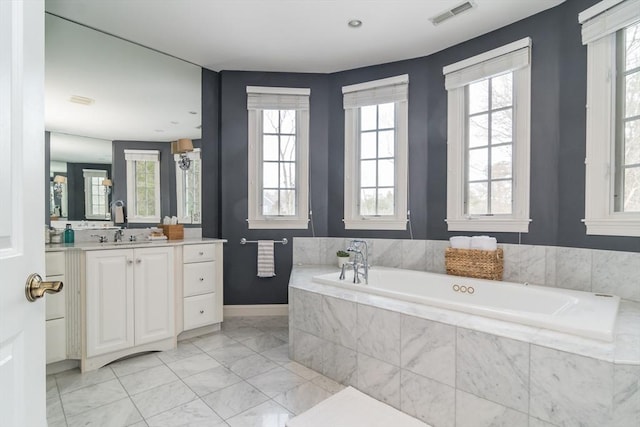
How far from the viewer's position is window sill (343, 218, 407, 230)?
329 cm

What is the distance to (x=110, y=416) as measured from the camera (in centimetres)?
185

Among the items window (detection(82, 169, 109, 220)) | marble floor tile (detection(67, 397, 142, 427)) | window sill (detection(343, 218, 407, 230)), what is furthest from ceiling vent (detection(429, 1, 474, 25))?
marble floor tile (detection(67, 397, 142, 427))

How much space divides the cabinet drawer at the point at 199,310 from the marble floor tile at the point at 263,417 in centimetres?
123

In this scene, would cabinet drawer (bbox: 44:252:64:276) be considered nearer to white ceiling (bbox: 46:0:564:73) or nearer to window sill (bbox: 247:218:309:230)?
window sill (bbox: 247:218:309:230)

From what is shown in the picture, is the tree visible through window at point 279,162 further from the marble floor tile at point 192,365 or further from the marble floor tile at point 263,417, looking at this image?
the marble floor tile at point 263,417

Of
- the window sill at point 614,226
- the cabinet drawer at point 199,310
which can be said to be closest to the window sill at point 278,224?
the cabinet drawer at point 199,310

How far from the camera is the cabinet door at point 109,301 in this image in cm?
232

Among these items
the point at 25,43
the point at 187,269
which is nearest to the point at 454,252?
the point at 187,269

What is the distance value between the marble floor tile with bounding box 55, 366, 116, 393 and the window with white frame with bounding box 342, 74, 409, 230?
2.37 meters

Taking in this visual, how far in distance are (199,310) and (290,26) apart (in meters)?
2.55

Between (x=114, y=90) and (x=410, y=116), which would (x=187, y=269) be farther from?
(x=410, y=116)

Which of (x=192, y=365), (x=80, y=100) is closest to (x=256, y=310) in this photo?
(x=192, y=365)

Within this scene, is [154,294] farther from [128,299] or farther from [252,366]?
[252,366]

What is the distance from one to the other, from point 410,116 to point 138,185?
2.62 meters
